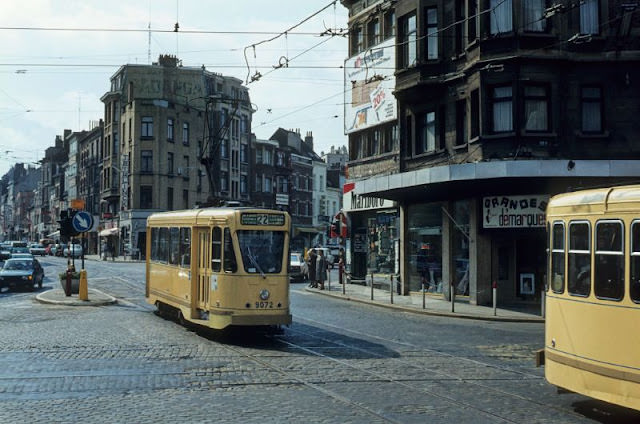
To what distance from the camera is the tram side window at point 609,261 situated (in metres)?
8.69

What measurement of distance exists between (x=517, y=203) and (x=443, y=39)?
7192 mm

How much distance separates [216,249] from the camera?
1591cm

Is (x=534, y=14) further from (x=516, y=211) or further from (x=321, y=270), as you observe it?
(x=321, y=270)

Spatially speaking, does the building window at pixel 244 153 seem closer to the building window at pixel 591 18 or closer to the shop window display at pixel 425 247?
the shop window display at pixel 425 247

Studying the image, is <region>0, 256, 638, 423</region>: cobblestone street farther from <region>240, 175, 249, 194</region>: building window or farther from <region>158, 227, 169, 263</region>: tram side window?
<region>240, 175, 249, 194</region>: building window

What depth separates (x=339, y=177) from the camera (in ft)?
313

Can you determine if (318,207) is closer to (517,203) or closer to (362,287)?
(362,287)

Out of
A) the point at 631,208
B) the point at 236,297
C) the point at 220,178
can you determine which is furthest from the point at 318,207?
the point at 631,208

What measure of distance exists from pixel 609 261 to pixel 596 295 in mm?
449

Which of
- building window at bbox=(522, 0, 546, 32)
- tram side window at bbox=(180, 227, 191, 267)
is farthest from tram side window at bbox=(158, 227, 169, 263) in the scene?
building window at bbox=(522, 0, 546, 32)

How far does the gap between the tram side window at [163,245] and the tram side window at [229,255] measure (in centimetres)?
406

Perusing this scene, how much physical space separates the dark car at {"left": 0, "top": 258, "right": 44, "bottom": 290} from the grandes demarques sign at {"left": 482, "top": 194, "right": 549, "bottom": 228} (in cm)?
1901

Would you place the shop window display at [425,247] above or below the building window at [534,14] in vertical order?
below

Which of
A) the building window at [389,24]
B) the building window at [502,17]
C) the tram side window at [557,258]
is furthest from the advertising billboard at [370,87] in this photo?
the tram side window at [557,258]
